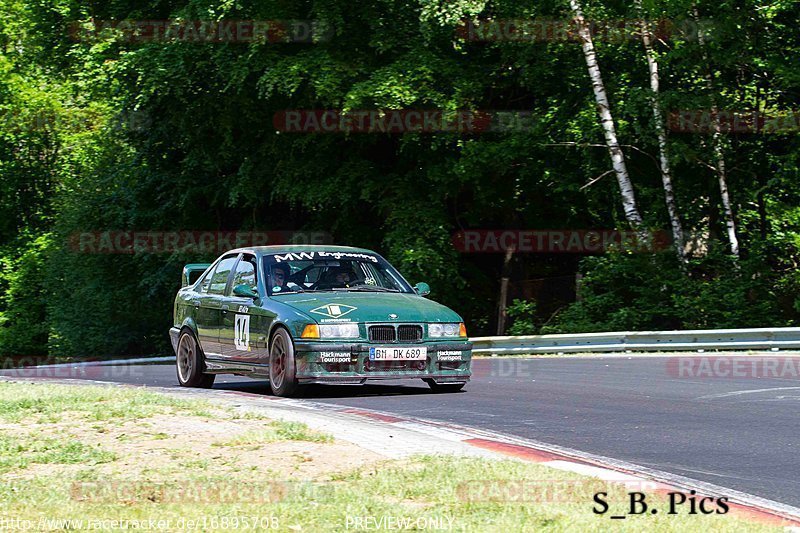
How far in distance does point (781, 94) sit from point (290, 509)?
2303cm

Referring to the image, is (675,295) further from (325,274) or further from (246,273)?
(246,273)

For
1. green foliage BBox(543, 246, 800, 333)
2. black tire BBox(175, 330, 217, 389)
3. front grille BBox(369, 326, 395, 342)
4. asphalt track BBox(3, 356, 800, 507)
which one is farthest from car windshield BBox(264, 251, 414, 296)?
green foliage BBox(543, 246, 800, 333)

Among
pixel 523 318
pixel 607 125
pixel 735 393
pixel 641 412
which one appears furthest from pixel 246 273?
pixel 523 318

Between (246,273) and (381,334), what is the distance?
236 cm

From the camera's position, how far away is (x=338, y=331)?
13398mm

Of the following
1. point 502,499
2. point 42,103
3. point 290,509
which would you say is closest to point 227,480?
point 290,509

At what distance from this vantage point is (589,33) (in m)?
28.9

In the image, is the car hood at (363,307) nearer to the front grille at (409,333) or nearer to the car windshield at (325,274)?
the front grille at (409,333)

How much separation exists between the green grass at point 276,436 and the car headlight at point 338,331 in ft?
9.96

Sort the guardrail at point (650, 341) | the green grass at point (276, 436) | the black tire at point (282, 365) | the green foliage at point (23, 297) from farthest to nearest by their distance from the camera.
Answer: the green foliage at point (23, 297)
the guardrail at point (650, 341)
the black tire at point (282, 365)
the green grass at point (276, 436)

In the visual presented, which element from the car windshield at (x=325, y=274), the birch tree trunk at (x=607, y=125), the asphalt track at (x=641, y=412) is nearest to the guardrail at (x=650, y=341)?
the asphalt track at (x=641, y=412)

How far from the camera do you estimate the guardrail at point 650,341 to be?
21.9 m

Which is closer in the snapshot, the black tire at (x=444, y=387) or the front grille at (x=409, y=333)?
the front grille at (x=409, y=333)

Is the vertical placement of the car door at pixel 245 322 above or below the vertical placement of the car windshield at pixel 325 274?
below
